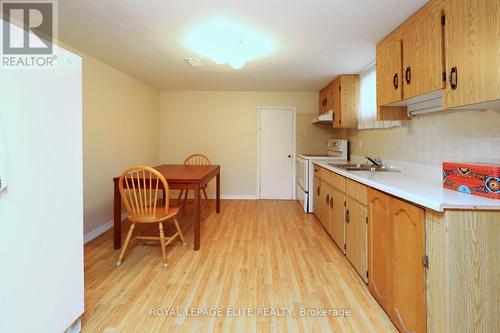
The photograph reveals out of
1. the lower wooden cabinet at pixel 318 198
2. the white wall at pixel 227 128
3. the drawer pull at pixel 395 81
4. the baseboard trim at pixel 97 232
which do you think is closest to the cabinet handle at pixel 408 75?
the drawer pull at pixel 395 81

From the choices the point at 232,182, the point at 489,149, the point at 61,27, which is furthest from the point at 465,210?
the point at 232,182

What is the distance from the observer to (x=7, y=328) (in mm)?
1044

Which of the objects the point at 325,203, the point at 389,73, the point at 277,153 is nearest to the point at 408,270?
the point at 389,73

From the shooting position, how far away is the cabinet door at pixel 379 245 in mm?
1605

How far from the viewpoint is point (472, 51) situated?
1.34m

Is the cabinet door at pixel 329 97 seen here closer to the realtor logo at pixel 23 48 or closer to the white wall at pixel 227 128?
the white wall at pixel 227 128

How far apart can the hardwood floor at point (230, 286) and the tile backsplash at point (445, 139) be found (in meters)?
→ 1.17

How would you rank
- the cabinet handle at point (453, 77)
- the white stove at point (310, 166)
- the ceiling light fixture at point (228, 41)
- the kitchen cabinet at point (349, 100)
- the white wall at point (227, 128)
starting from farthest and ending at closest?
the white wall at point (227, 128)
the white stove at point (310, 166)
the kitchen cabinet at point (349, 100)
the ceiling light fixture at point (228, 41)
the cabinet handle at point (453, 77)

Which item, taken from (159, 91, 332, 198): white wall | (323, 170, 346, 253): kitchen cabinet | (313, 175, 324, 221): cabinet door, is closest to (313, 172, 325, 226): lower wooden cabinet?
(313, 175, 324, 221): cabinet door

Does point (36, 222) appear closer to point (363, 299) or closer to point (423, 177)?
point (363, 299)

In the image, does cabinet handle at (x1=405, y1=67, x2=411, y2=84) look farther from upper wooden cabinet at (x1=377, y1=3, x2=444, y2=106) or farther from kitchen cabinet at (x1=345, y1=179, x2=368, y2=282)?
kitchen cabinet at (x1=345, y1=179, x2=368, y2=282)

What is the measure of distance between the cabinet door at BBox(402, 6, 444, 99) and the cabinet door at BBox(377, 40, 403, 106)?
7 cm

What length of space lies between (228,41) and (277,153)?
2.98 m

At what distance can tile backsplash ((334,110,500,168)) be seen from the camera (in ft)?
5.14
